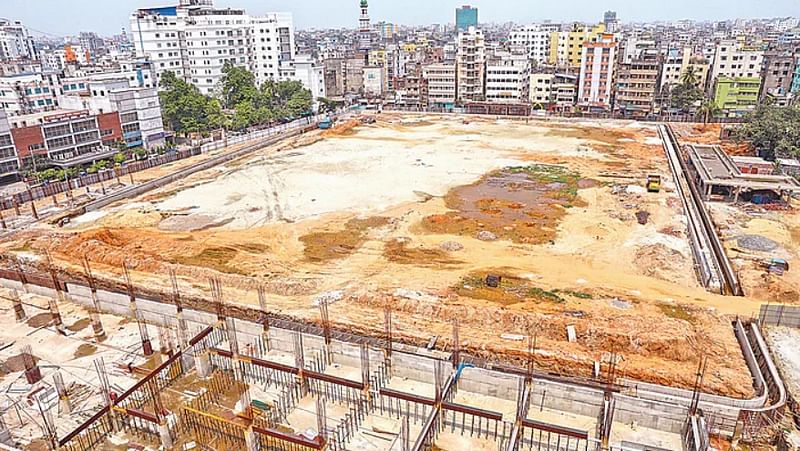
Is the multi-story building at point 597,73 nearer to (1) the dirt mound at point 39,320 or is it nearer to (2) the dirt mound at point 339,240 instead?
(2) the dirt mound at point 339,240

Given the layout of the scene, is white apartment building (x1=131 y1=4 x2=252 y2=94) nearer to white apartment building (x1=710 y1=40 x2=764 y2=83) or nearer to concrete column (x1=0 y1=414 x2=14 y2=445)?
concrete column (x1=0 y1=414 x2=14 y2=445)

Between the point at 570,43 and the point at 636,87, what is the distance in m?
31.1

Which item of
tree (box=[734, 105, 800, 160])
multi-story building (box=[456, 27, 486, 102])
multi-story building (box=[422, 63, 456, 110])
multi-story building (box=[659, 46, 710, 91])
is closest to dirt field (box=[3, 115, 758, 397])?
tree (box=[734, 105, 800, 160])

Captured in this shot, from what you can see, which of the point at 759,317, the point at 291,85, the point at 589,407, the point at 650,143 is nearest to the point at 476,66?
the point at 291,85

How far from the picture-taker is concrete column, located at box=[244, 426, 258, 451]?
12.5 meters

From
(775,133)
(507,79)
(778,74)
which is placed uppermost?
(778,74)

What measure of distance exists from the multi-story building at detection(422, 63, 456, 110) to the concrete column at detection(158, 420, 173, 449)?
219 feet

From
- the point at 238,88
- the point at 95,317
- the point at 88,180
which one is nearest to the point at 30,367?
the point at 95,317

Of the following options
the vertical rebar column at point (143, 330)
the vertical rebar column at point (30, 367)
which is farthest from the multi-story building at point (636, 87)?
the vertical rebar column at point (30, 367)

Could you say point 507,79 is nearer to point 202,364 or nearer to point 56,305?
point 56,305

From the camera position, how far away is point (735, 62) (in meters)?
71.7

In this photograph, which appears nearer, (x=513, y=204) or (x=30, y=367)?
(x=30, y=367)

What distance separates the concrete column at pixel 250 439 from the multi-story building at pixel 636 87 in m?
65.0

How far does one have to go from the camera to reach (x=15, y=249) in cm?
2827
